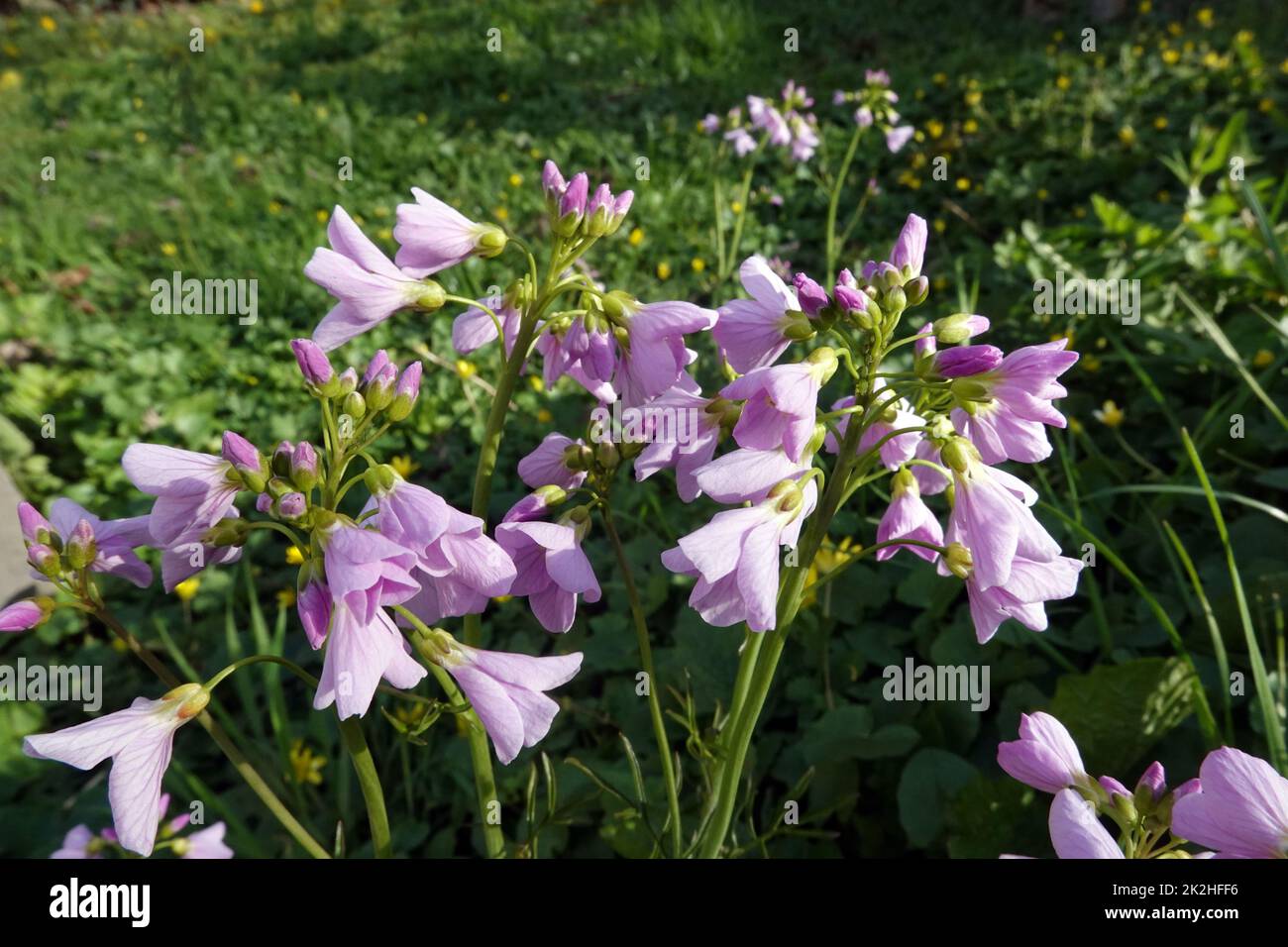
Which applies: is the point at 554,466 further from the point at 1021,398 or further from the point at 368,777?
the point at 1021,398

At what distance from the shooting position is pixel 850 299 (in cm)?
84

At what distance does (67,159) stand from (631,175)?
325cm

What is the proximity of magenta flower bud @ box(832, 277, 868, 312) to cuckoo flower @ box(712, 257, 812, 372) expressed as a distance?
0.05 metres

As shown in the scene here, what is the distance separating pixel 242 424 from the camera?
3.09 meters

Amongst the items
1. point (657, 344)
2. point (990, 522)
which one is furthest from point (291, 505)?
point (990, 522)

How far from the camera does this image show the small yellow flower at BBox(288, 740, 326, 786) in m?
1.82

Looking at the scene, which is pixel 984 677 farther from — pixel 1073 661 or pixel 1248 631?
pixel 1248 631

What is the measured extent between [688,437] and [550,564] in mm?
182

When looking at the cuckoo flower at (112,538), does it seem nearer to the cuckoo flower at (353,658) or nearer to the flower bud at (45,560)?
the flower bud at (45,560)

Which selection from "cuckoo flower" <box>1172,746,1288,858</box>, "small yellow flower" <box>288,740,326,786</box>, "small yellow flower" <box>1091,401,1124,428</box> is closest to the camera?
"cuckoo flower" <box>1172,746,1288,858</box>

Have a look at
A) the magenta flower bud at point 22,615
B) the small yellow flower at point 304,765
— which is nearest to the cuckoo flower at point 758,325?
the magenta flower bud at point 22,615

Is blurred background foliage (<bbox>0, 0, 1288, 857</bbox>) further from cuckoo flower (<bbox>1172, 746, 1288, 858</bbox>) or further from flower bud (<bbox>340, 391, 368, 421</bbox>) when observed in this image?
cuckoo flower (<bbox>1172, 746, 1288, 858</bbox>)

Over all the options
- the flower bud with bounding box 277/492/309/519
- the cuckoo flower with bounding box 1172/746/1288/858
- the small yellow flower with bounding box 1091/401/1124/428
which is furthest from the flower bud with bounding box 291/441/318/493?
the small yellow flower with bounding box 1091/401/1124/428
